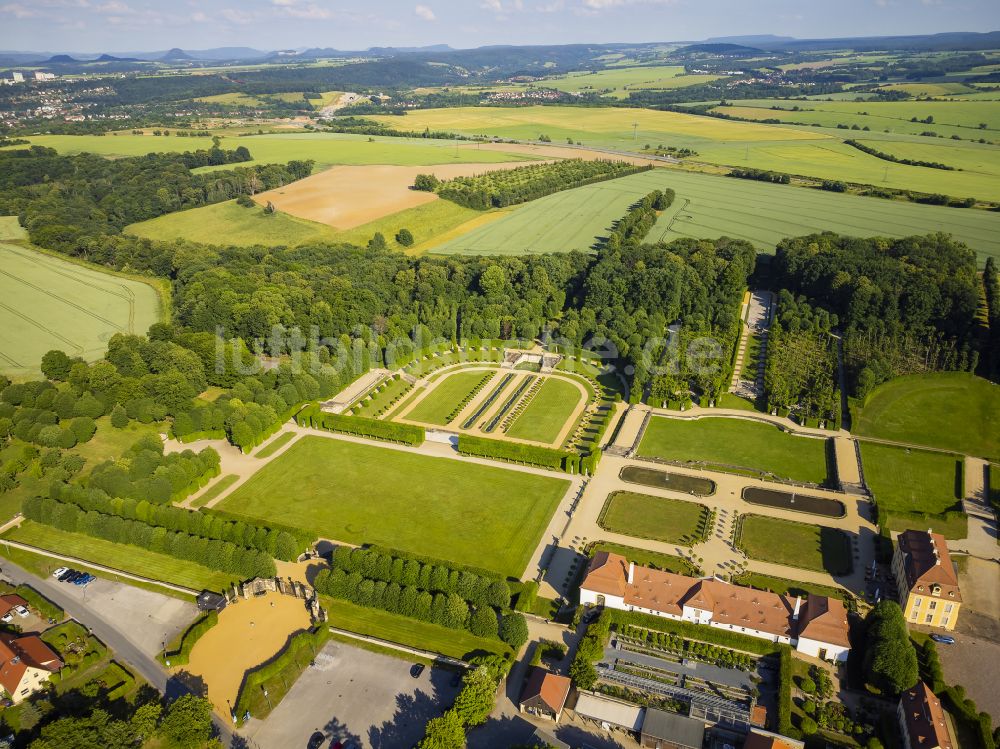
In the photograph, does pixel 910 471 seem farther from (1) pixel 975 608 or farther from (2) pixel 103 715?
(2) pixel 103 715

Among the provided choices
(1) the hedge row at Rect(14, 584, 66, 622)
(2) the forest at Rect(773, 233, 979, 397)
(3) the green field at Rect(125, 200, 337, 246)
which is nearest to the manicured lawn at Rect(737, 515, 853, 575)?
(2) the forest at Rect(773, 233, 979, 397)

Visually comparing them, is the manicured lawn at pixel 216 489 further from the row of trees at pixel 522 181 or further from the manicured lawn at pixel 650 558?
the row of trees at pixel 522 181

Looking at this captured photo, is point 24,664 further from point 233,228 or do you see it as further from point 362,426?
point 233,228

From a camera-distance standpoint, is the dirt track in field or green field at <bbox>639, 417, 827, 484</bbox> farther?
the dirt track in field

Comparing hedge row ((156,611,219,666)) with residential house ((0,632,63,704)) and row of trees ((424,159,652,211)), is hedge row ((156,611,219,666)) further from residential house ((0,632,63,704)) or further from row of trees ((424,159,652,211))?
row of trees ((424,159,652,211))

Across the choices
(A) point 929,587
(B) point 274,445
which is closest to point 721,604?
(A) point 929,587

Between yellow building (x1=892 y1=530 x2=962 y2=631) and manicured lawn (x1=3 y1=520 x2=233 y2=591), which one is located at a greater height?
yellow building (x1=892 y1=530 x2=962 y2=631)

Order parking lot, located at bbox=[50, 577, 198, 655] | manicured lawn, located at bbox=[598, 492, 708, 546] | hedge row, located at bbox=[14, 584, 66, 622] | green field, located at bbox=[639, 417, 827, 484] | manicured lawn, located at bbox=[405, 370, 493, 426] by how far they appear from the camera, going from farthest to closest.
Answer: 1. manicured lawn, located at bbox=[405, 370, 493, 426]
2. green field, located at bbox=[639, 417, 827, 484]
3. manicured lawn, located at bbox=[598, 492, 708, 546]
4. hedge row, located at bbox=[14, 584, 66, 622]
5. parking lot, located at bbox=[50, 577, 198, 655]
